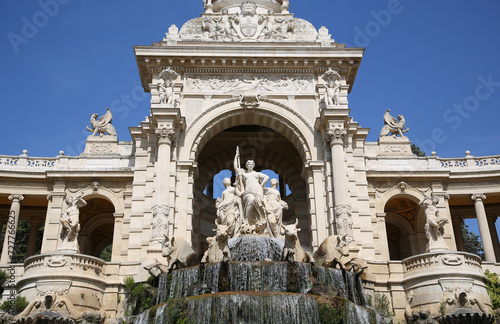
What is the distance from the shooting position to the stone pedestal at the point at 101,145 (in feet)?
109

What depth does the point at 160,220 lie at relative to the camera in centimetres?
2672

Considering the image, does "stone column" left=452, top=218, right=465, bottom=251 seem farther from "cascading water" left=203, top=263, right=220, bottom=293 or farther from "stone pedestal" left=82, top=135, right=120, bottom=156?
"stone pedestal" left=82, top=135, right=120, bottom=156

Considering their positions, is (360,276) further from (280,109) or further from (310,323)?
(280,109)

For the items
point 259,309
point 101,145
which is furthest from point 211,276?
point 101,145

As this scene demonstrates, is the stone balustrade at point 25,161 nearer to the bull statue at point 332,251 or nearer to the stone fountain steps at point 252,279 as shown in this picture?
the stone fountain steps at point 252,279

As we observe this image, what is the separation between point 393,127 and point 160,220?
16883mm

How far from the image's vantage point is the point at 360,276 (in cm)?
2488

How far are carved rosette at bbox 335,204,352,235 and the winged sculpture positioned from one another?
910 centimetres

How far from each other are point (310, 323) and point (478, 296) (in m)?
10.8

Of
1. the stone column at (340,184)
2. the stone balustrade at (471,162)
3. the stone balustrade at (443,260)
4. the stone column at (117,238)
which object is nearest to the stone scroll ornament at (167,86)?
the stone column at (117,238)

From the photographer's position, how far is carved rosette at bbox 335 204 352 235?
89.0ft

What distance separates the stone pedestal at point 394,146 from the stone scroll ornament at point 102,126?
17.1 metres

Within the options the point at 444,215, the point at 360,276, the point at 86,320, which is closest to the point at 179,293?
the point at 86,320

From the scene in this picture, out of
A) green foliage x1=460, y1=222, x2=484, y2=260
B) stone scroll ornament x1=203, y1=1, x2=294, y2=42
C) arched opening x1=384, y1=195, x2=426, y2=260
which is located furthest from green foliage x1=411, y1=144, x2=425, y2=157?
stone scroll ornament x1=203, y1=1, x2=294, y2=42
